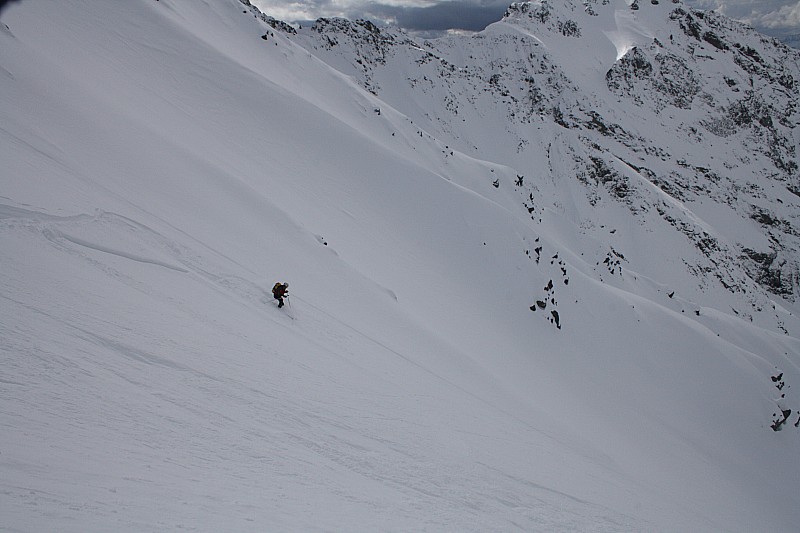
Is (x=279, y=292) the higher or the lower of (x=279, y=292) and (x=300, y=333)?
the higher

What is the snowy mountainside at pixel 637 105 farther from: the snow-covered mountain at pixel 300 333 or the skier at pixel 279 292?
the skier at pixel 279 292

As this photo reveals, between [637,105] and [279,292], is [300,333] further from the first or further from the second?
[637,105]

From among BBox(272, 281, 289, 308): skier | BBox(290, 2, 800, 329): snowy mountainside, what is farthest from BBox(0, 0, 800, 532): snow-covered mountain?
BBox(290, 2, 800, 329): snowy mountainside

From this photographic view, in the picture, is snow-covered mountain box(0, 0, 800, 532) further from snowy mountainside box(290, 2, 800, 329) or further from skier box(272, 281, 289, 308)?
snowy mountainside box(290, 2, 800, 329)

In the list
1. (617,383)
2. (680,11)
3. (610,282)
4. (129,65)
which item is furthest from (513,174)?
(680,11)

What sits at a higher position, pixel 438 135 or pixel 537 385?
pixel 438 135

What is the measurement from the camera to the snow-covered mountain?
347cm

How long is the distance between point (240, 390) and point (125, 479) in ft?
6.32

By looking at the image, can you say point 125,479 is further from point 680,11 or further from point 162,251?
point 680,11

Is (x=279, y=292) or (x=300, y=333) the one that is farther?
(x=279, y=292)

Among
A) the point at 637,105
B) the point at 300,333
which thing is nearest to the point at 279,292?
the point at 300,333

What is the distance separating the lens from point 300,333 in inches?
299

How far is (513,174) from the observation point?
119ft

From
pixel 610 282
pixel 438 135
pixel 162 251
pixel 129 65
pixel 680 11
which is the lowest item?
pixel 162 251
